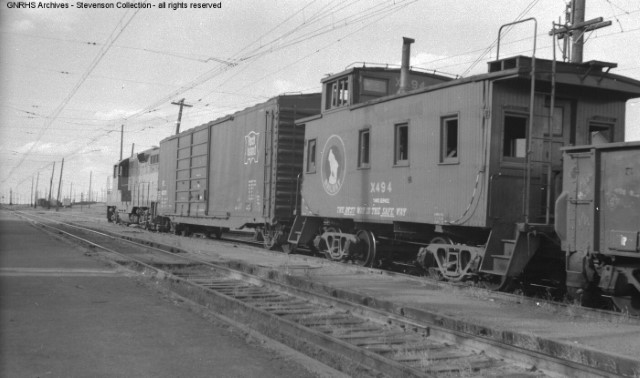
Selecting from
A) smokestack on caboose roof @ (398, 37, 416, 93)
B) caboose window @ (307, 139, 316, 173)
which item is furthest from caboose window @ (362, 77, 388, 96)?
caboose window @ (307, 139, 316, 173)

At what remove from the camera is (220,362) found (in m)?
5.30

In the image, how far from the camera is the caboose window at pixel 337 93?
1352 cm

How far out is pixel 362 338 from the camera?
21.5 feet

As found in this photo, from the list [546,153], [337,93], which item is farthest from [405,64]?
[546,153]

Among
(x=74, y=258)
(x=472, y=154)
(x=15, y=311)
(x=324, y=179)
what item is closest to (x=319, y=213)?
(x=324, y=179)

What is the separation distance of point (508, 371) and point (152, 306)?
16.0 feet

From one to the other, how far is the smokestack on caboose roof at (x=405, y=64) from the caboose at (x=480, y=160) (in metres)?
1.46

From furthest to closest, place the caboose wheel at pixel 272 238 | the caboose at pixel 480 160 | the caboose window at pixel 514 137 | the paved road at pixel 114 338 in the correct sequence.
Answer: the caboose wheel at pixel 272 238, the caboose window at pixel 514 137, the caboose at pixel 480 160, the paved road at pixel 114 338

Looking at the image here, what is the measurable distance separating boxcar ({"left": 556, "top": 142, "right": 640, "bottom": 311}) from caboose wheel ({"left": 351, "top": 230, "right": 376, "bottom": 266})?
16.5 ft

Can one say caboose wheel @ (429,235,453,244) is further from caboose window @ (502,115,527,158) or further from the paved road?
the paved road

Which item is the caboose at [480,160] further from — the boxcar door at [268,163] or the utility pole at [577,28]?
the utility pole at [577,28]

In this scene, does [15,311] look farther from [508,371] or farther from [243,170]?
[243,170]

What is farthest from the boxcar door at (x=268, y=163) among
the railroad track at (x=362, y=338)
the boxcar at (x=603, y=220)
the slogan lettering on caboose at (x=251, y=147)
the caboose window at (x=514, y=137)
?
the boxcar at (x=603, y=220)

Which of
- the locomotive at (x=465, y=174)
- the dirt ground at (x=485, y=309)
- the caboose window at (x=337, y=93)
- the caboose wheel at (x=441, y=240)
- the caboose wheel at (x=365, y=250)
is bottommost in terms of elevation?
the dirt ground at (x=485, y=309)
